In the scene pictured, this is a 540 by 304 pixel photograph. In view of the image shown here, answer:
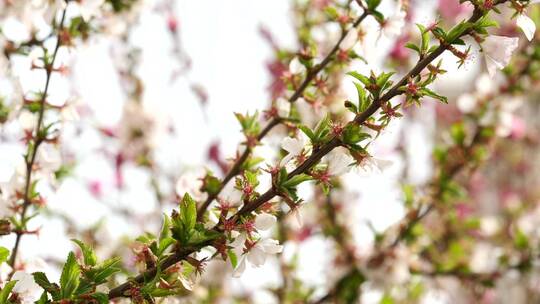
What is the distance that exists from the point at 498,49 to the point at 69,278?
1.83ft

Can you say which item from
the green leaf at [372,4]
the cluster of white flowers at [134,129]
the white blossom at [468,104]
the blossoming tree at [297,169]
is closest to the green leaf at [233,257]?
the blossoming tree at [297,169]

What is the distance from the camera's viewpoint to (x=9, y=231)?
87cm

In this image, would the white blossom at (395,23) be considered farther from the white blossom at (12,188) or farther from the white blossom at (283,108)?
the white blossom at (12,188)

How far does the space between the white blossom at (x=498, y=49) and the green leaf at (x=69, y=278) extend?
0.53 meters

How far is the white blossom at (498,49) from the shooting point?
30.3 inches

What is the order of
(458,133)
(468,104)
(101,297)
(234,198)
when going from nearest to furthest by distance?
1. (101,297)
2. (234,198)
3. (458,133)
4. (468,104)

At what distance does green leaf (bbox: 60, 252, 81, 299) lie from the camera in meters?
0.73

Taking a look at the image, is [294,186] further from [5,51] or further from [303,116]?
[5,51]

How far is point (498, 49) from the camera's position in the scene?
78 cm

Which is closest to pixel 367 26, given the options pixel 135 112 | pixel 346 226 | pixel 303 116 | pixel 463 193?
pixel 303 116

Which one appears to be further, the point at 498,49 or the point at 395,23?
the point at 395,23

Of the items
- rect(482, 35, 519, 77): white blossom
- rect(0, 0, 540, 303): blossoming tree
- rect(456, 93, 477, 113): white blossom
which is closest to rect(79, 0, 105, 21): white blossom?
rect(0, 0, 540, 303): blossoming tree

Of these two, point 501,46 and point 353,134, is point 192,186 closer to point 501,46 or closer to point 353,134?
point 353,134

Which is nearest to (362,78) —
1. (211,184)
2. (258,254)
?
(258,254)
